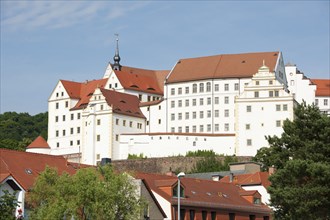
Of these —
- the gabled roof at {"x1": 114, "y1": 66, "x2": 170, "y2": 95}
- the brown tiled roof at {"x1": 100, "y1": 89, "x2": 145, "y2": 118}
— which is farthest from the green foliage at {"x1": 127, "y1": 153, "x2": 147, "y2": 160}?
the gabled roof at {"x1": 114, "y1": 66, "x2": 170, "y2": 95}

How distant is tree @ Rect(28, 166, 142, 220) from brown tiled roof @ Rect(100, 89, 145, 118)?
78247 millimetres

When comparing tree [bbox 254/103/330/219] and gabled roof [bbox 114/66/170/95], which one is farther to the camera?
gabled roof [bbox 114/66/170/95]

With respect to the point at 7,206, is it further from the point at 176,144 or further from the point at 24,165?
the point at 176,144

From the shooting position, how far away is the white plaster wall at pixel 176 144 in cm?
12444

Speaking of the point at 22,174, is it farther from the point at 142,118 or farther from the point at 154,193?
the point at 142,118

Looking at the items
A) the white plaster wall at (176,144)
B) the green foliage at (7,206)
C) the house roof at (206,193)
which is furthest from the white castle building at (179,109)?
the green foliage at (7,206)

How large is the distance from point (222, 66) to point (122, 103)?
1651 centimetres

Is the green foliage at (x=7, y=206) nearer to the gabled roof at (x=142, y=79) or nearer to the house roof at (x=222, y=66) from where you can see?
the house roof at (x=222, y=66)

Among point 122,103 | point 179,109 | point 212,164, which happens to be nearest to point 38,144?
point 122,103

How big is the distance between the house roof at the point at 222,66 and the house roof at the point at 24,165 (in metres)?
71.7

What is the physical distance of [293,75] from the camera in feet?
496

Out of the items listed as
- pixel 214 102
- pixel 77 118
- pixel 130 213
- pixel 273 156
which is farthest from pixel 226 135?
pixel 130 213

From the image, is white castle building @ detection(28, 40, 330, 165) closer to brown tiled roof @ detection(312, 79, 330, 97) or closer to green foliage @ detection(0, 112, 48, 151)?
brown tiled roof @ detection(312, 79, 330, 97)

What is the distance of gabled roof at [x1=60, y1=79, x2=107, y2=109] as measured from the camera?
142625 mm
